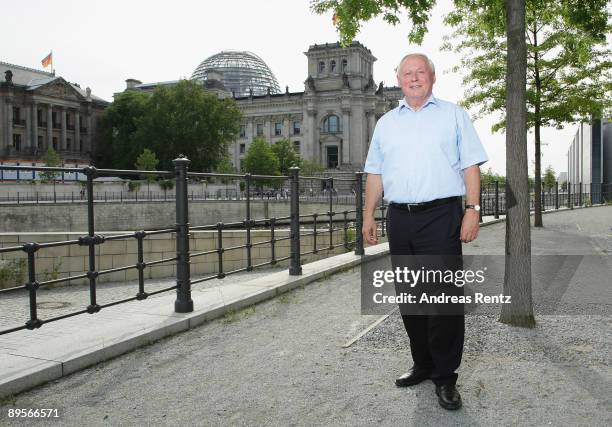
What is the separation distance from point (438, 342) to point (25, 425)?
274cm

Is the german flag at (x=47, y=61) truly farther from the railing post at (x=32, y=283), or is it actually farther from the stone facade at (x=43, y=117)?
the railing post at (x=32, y=283)

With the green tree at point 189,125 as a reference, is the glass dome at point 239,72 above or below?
above

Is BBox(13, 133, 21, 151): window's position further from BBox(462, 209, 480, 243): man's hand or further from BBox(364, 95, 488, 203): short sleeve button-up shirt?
BBox(462, 209, 480, 243): man's hand

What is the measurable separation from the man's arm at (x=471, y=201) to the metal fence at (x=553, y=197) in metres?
11.2

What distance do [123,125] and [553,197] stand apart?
207 feet

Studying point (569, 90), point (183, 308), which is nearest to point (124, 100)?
point (569, 90)

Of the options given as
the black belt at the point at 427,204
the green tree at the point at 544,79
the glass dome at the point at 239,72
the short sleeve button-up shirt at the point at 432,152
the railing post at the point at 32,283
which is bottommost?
the railing post at the point at 32,283

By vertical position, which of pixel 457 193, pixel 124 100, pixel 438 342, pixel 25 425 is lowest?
pixel 25 425

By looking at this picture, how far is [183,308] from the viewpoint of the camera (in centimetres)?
647

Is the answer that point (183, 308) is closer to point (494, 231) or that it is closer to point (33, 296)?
point (33, 296)

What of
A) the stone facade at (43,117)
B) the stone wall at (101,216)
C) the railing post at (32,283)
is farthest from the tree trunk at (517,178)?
the stone facade at (43,117)

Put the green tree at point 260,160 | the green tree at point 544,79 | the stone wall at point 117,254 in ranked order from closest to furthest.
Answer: the stone wall at point 117,254, the green tree at point 544,79, the green tree at point 260,160

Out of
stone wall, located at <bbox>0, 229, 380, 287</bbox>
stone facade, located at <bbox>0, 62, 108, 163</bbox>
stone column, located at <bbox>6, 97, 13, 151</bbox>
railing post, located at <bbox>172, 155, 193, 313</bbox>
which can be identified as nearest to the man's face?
railing post, located at <bbox>172, 155, 193, 313</bbox>

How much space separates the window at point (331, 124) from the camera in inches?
4085
